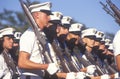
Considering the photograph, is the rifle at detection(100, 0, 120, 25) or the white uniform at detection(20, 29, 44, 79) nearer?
the white uniform at detection(20, 29, 44, 79)

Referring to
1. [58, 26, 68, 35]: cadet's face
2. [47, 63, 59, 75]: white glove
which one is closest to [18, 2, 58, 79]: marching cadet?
[47, 63, 59, 75]: white glove

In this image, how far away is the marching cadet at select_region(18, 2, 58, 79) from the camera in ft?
19.6

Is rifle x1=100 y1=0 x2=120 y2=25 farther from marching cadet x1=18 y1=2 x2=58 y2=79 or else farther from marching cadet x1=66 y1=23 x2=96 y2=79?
marching cadet x1=18 y1=2 x2=58 y2=79

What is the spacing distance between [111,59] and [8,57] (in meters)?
3.65

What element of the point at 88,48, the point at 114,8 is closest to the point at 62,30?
the point at 88,48

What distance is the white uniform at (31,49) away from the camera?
6.12 metres

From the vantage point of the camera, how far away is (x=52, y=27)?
720 centimetres

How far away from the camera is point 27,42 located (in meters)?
6.16

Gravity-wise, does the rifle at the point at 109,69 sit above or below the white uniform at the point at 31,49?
below

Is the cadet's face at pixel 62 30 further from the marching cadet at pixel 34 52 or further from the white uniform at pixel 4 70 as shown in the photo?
the marching cadet at pixel 34 52

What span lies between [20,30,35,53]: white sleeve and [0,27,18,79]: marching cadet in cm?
214

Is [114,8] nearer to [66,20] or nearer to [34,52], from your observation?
[66,20]

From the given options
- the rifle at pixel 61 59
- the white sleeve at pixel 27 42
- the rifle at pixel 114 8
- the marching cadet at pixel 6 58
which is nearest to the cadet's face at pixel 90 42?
the rifle at pixel 114 8

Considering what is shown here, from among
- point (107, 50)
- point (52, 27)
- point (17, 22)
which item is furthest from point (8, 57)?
point (17, 22)
